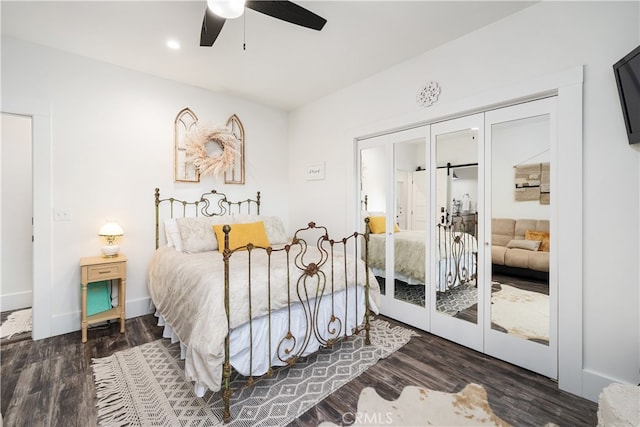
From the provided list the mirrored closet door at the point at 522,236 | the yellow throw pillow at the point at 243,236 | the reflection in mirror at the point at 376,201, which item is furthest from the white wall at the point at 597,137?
the yellow throw pillow at the point at 243,236

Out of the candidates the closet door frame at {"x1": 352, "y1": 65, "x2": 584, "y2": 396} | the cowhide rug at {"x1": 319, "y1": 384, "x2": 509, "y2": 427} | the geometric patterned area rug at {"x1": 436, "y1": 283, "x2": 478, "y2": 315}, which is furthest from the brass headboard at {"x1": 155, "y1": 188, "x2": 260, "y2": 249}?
the closet door frame at {"x1": 352, "y1": 65, "x2": 584, "y2": 396}

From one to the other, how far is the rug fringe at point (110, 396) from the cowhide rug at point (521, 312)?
110 inches

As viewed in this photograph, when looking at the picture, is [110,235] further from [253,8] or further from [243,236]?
[253,8]

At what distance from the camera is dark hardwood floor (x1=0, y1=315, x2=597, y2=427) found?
5.79 feet

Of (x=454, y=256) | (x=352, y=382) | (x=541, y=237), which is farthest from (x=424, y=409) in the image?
(x=541, y=237)

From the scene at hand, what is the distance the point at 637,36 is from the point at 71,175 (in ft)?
15.6

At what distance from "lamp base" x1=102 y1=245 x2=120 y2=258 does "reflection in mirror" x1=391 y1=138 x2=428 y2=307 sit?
118 inches

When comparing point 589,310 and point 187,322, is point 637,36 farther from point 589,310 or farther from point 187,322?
point 187,322

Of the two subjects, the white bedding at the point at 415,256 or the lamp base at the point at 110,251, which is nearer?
the white bedding at the point at 415,256

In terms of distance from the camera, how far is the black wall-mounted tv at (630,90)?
164 cm

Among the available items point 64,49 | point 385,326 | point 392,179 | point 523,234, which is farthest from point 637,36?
point 64,49

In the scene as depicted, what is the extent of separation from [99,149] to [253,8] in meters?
2.44

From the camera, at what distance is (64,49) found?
2.83 metres
